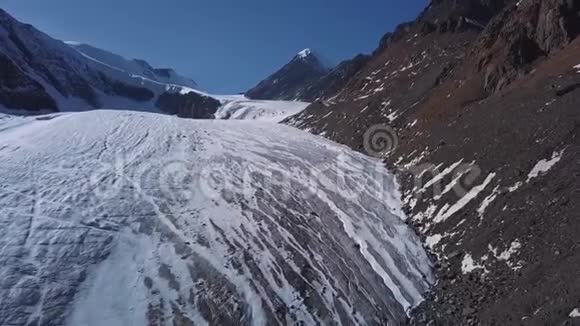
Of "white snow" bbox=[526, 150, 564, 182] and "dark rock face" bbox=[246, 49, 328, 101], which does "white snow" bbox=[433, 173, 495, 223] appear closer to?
"white snow" bbox=[526, 150, 564, 182]

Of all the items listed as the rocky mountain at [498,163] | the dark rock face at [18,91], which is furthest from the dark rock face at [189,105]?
the rocky mountain at [498,163]

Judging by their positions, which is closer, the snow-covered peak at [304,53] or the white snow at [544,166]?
the white snow at [544,166]

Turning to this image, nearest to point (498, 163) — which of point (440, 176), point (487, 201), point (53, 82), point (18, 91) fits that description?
point (487, 201)

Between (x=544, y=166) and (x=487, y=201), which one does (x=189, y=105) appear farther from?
(x=544, y=166)

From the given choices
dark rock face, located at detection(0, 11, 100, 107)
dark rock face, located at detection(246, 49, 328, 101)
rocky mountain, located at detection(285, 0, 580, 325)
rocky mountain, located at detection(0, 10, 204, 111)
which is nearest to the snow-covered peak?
dark rock face, located at detection(246, 49, 328, 101)

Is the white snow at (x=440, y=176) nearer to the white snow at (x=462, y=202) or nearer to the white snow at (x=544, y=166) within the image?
the white snow at (x=462, y=202)

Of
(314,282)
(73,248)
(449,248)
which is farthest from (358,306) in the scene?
(73,248)
